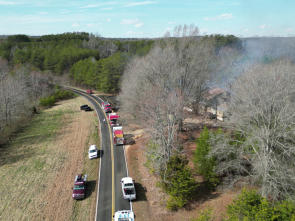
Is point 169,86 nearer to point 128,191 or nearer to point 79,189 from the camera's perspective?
point 128,191

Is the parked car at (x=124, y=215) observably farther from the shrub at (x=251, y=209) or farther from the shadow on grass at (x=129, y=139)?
the shadow on grass at (x=129, y=139)

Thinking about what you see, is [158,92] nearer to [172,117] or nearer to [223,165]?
[172,117]

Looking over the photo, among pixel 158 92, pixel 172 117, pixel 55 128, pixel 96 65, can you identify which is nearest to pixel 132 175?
pixel 172 117

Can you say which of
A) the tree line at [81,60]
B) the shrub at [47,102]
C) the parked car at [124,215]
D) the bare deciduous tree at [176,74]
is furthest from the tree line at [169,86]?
the shrub at [47,102]

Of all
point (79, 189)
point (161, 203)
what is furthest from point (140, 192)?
point (79, 189)

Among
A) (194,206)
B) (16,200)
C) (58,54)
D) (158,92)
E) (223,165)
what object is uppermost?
(58,54)

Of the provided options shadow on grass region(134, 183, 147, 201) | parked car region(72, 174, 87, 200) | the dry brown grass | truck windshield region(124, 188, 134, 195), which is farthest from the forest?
parked car region(72, 174, 87, 200)

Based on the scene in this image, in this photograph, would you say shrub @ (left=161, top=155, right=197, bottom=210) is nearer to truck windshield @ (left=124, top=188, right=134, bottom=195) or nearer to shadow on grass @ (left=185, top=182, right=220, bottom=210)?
shadow on grass @ (left=185, top=182, right=220, bottom=210)
